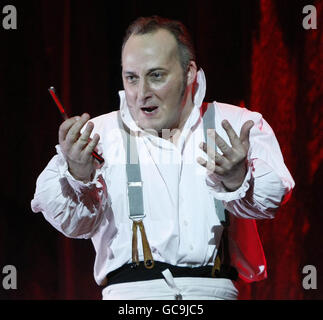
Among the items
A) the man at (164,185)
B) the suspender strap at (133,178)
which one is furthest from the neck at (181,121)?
the suspender strap at (133,178)

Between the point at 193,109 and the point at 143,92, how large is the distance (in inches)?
8.1

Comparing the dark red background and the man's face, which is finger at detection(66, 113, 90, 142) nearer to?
the man's face

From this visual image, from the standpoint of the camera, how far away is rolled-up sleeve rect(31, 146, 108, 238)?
68.1 inches

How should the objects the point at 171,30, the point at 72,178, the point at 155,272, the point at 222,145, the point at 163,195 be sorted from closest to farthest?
the point at 222,145 → the point at 72,178 → the point at 155,272 → the point at 163,195 → the point at 171,30

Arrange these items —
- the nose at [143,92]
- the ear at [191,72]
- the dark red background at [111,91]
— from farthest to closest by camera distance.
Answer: the dark red background at [111,91], the ear at [191,72], the nose at [143,92]

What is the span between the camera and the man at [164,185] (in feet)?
5.52

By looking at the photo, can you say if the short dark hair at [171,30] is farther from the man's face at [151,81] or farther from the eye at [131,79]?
the eye at [131,79]

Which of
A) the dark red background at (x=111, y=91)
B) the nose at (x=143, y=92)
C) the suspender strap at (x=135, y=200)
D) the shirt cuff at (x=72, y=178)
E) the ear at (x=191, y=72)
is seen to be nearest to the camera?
the shirt cuff at (x=72, y=178)

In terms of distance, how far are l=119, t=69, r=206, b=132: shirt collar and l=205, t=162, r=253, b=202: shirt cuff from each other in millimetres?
401

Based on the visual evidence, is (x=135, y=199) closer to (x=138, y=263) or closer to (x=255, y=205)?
(x=138, y=263)

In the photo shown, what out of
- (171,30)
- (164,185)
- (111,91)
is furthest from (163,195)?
(111,91)

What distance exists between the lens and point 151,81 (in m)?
1.98

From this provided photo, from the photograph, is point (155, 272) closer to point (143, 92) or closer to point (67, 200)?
point (67, 200)

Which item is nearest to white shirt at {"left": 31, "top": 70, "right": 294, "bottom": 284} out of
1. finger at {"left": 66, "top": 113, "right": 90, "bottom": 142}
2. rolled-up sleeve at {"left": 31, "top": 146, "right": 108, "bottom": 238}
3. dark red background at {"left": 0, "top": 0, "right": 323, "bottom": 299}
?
rolled-up sleeve at {"left": 31, "top": 146, "right": 108, "bottom": 238}
